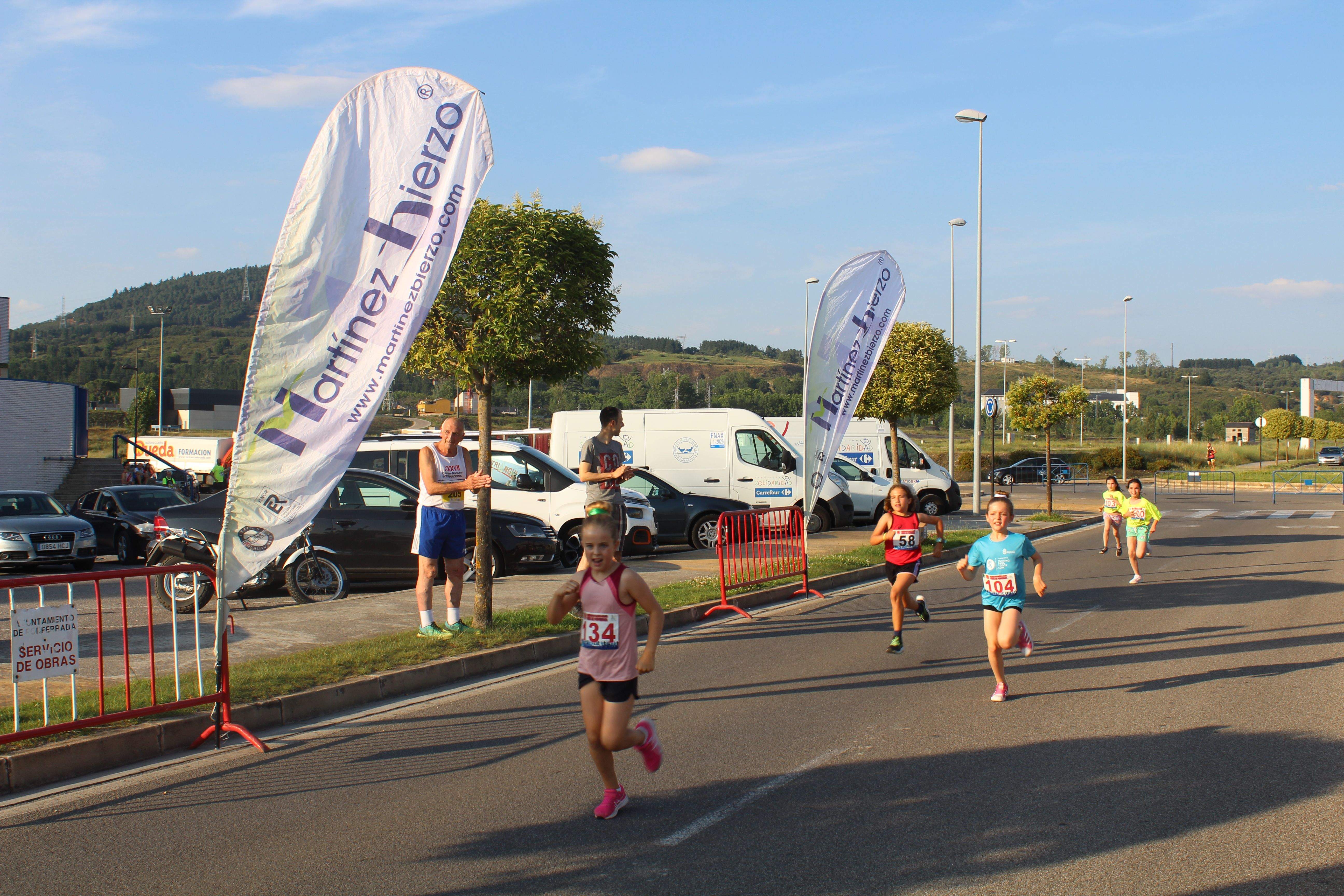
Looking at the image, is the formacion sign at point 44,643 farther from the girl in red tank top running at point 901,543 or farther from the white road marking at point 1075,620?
the white road marking at point 1075,620

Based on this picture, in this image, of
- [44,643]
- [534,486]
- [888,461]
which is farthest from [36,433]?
[44,643]

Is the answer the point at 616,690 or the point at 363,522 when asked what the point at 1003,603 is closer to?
the point at 616,690

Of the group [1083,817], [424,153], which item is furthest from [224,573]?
[1083,817]

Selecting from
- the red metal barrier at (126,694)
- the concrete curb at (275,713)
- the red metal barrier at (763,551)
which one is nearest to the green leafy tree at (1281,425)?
the red metal barrier at (763,551)

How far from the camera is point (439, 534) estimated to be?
8625 millimetres

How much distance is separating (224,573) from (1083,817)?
4.97 m

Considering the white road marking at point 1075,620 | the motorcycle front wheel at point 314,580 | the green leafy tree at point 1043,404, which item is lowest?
the white road marking at point 1075,620

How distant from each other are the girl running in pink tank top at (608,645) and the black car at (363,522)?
7.29m

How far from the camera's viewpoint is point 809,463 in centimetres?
1245

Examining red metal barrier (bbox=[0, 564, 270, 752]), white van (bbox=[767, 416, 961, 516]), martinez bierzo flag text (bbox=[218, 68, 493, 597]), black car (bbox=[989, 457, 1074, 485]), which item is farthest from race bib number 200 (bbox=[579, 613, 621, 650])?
black car (bbox=[989, 457, 1074, 485])

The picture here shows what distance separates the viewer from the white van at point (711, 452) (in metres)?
20.7

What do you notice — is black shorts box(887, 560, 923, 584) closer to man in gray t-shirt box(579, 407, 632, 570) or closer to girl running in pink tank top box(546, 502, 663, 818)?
man in gray t-shirt box(579, 407, 632, 570)

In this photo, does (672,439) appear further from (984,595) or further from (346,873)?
(346,873)

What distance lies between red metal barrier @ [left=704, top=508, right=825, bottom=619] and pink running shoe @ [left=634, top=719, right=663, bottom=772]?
6350 mm
